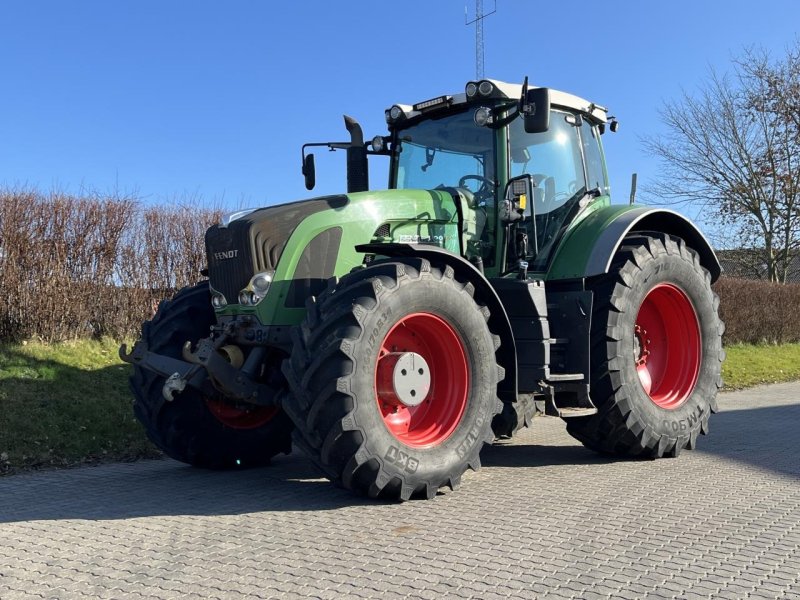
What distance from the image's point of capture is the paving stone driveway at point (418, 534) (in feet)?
10.1

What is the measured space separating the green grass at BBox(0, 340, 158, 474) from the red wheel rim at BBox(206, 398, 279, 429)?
1418 mm

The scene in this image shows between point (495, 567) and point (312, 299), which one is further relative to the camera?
point (312, 299)

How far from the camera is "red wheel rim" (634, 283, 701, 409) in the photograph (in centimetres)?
629

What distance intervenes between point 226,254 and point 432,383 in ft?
5.40

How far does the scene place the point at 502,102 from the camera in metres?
5.80

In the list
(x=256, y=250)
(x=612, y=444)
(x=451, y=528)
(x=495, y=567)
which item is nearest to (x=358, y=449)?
(x=451, y=528)

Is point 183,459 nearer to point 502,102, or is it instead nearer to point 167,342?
point 167,342

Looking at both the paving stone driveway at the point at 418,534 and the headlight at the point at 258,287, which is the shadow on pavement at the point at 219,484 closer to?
the paving stone driveway at the point at 418,534

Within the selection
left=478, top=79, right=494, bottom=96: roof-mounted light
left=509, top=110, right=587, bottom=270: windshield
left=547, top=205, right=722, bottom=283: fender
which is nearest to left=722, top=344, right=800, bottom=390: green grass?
left=547, top=205, right=722, bottom=283: fender

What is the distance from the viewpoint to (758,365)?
49.6 ft

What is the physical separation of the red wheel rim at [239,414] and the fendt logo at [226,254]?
1.05 metres

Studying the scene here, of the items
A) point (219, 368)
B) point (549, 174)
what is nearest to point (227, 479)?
point (219, 368)

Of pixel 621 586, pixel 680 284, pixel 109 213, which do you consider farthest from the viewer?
pixel 109 213

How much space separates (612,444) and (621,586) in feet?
8.97
